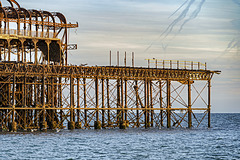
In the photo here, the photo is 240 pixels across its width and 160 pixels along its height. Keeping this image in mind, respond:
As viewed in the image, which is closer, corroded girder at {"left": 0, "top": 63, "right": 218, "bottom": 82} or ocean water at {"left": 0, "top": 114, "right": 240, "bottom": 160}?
ocean water at {"left": 0, "top": 114, "right": 240, "bottom": 160}

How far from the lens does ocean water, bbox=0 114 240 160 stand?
5203 centimetres

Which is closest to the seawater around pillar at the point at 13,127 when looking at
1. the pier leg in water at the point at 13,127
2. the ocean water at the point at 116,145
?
the pier leg in water at the point at 13,127

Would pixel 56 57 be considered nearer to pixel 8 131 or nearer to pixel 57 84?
pixel 57 84

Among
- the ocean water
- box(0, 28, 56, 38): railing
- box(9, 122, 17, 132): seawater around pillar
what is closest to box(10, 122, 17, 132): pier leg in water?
box(9, 122, 17, 132): seawater around pillar

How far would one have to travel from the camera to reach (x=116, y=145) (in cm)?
5944

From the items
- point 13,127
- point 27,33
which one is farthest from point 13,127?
point 27,33

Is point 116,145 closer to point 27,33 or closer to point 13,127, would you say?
point 13,127

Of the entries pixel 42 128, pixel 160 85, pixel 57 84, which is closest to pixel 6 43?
pixel 57 84

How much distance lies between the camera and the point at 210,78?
83.8m

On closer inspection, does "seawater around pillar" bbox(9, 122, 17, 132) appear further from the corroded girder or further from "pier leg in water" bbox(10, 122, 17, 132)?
the corroded girder

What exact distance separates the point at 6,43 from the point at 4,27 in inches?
147

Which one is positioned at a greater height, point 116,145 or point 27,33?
point 27,33

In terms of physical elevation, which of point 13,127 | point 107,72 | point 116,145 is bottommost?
point 116,145

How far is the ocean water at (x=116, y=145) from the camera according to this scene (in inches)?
2048
